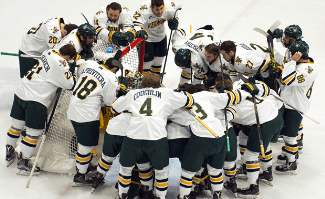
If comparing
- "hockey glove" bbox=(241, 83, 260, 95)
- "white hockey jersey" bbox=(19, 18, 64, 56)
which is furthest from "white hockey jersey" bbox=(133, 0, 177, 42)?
"hockey glove" bbox=(241, 83, 260, 95)

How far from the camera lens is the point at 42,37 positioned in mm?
5020

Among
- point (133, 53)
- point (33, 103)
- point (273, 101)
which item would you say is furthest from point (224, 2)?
point (33, 103)

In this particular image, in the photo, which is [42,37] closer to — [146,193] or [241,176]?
[146,193]

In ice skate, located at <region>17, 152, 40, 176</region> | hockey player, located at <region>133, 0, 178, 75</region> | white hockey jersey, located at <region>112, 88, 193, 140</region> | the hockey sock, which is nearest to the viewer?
white hockey jersey, located at <region>112, 88, 193, 140</region>

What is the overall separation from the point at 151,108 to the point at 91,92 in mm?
649

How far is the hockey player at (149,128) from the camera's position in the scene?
345 centimetres

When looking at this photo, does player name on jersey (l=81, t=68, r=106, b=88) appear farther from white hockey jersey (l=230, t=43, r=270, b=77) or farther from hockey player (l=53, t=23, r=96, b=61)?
white hockey jersey (l=230, t=43, r=270, b=77)

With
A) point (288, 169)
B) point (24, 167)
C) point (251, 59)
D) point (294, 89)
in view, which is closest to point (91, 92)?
point (24, 167)

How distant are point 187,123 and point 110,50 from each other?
1398 millimetres

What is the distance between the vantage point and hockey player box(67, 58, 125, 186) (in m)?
3.86

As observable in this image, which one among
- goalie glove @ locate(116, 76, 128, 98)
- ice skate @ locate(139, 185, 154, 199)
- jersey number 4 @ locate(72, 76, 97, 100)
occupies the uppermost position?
goalie glove @ locate(116, 76, 128, 98)

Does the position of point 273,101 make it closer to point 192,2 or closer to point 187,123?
point 187,123

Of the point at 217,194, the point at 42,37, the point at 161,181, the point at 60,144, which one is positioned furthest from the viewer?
the point at 42,37

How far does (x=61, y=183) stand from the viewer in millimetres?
4090
